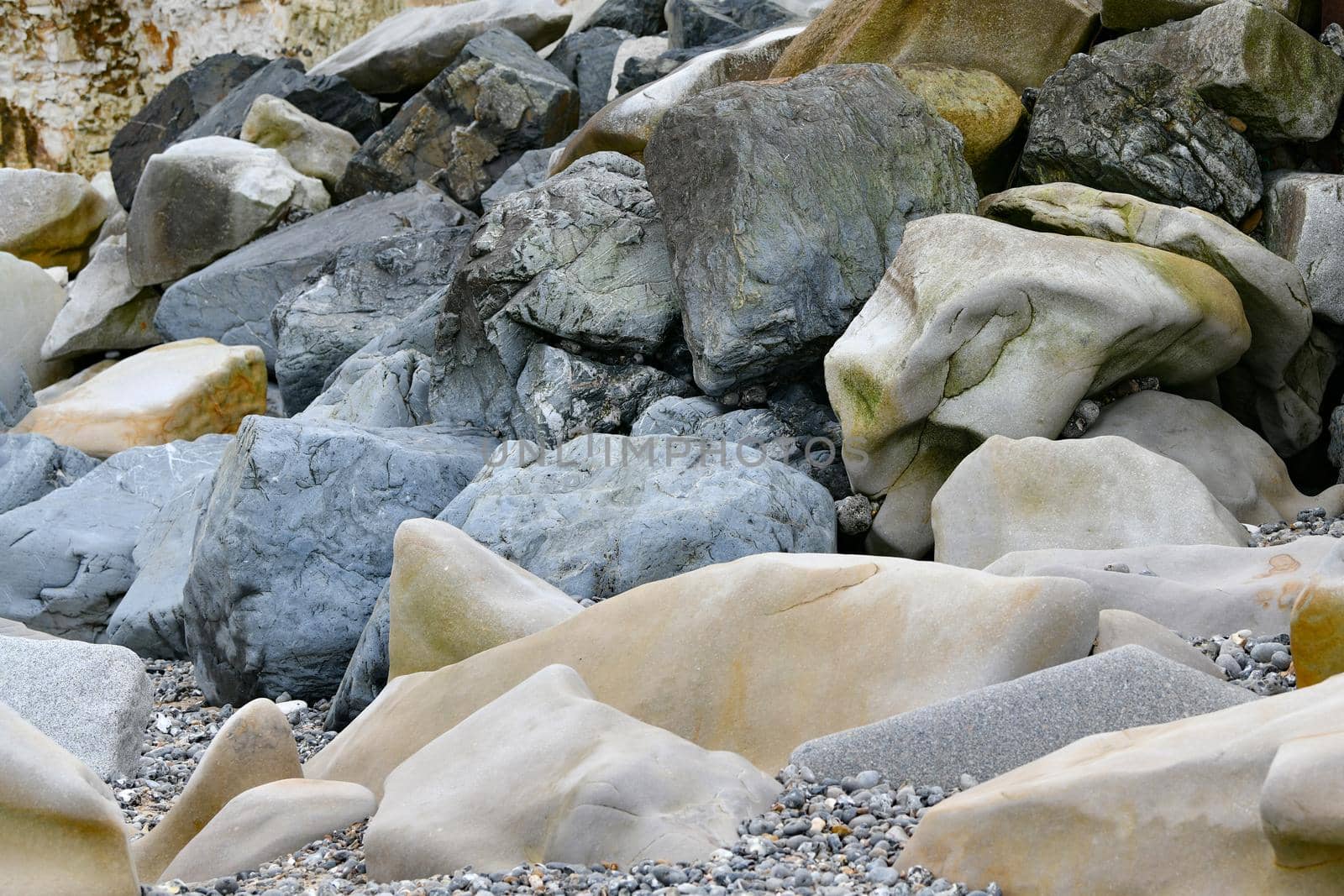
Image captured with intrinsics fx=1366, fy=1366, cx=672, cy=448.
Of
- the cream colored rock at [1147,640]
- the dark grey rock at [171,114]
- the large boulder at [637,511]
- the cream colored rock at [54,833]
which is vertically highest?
the cream colored rock at [54,833]

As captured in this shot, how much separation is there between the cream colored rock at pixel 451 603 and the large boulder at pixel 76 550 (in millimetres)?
2088

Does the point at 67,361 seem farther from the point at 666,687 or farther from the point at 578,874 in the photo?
the point at 578,874

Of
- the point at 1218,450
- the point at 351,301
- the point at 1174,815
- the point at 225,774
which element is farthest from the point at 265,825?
the point at 351,301

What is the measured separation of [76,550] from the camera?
5.97 meters

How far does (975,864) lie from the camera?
224 centimetres

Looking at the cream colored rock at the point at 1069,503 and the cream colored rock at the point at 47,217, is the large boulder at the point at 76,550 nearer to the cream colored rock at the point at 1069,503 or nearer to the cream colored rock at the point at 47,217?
the cream colored rock at the point at 1069,503

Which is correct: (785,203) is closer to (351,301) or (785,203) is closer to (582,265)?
(582,265)

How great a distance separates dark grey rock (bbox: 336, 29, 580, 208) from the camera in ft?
33.0

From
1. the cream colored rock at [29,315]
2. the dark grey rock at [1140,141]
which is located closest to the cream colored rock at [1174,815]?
the dark grey rock at [1140,141]

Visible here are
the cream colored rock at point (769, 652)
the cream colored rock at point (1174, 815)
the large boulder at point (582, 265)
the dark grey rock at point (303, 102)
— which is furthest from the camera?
the dark grey rock at point (303, 102)

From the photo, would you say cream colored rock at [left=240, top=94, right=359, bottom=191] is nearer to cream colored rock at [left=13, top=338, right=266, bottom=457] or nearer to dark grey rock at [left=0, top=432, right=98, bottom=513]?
cream colored rock at [left=13, top=338, right=266, bottom=457]

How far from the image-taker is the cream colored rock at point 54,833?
228 cm

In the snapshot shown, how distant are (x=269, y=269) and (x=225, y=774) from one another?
6474 millimetres

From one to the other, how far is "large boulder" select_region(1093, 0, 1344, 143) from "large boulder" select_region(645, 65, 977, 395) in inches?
49.3
